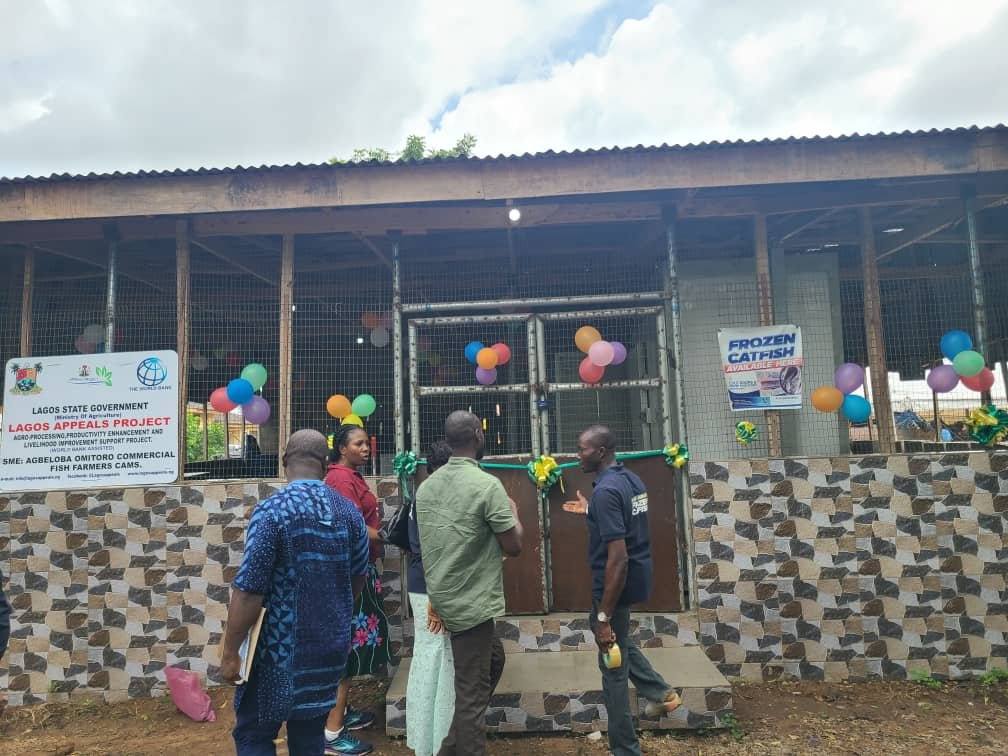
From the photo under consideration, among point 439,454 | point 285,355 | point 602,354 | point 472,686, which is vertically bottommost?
point 472,686

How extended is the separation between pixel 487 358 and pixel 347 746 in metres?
2.82

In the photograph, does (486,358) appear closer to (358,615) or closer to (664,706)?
(358,615)

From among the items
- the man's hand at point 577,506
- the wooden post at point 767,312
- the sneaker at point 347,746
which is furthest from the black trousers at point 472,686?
the wooden post at point 767,312

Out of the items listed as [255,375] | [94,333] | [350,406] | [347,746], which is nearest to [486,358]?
[350,406]

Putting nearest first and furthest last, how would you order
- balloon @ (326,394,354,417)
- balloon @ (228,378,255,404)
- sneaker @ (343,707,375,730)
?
sneaker @ (343,707,375,730) → balloon @ (228,378,255,404) → balloon @ (326,394,354,417)

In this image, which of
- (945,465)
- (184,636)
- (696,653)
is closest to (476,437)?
(696,653)

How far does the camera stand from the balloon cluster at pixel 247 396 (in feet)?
16.3

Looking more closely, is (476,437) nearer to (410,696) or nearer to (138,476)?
(410,696)

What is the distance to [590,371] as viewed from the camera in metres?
4.91

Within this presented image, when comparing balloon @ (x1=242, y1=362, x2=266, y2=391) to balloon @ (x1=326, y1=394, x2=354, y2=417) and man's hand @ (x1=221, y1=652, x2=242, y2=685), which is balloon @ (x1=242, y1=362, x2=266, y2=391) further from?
man's hand @ (x1=221, y1=652, x2=242, y2=685)

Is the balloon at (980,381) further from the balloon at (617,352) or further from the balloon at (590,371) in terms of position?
the balloon at (590,371)

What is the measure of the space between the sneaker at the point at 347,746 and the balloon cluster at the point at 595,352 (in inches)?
113

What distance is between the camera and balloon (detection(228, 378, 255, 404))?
16.2ft

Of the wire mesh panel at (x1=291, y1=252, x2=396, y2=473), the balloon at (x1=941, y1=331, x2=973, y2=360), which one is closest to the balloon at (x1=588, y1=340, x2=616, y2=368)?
the wire mesh panel at (x1=291, y1=252, x2=396, y2=473)
